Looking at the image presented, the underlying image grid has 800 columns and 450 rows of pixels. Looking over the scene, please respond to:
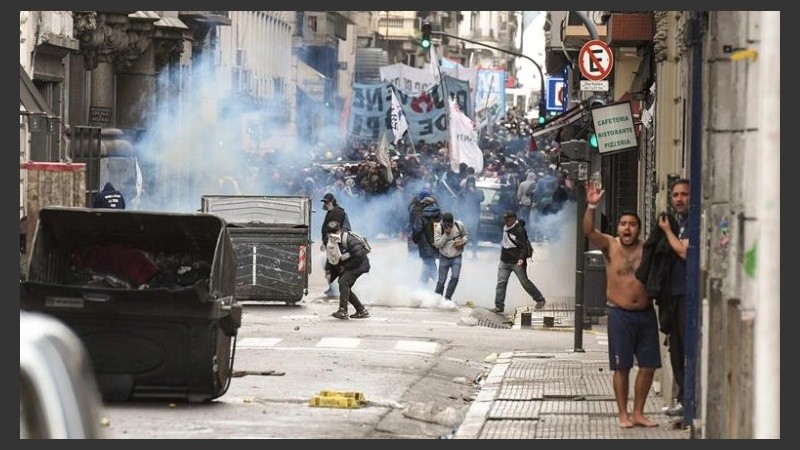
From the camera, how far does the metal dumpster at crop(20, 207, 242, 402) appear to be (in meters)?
14.1

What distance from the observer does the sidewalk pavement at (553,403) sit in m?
13.4

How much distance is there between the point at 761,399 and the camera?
8.79m

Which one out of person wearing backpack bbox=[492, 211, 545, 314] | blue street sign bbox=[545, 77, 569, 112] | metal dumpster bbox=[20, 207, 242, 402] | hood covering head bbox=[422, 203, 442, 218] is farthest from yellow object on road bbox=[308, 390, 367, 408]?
blue street sign bbox=[545, 77, 569, 112]

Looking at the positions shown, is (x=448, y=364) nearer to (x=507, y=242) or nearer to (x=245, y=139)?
(x=507, y=242)

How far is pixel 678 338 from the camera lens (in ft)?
44.1

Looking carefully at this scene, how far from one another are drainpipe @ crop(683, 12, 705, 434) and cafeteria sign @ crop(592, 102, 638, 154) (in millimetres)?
9039

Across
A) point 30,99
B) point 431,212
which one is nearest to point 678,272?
point 30,99

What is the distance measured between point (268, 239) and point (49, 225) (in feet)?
38.4

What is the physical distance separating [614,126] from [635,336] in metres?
8.48

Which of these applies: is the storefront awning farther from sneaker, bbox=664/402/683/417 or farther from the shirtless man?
the shirtless man

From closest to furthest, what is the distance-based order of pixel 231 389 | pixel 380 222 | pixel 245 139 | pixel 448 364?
pixel 231 389 → pixel 448 364 → pixel 380 222 → pixel 245 139

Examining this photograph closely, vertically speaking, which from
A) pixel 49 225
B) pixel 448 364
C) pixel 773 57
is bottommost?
pixel 448 364

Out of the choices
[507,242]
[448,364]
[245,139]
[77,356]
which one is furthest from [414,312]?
[245,139]

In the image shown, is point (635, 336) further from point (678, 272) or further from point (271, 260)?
point (271, 260)
